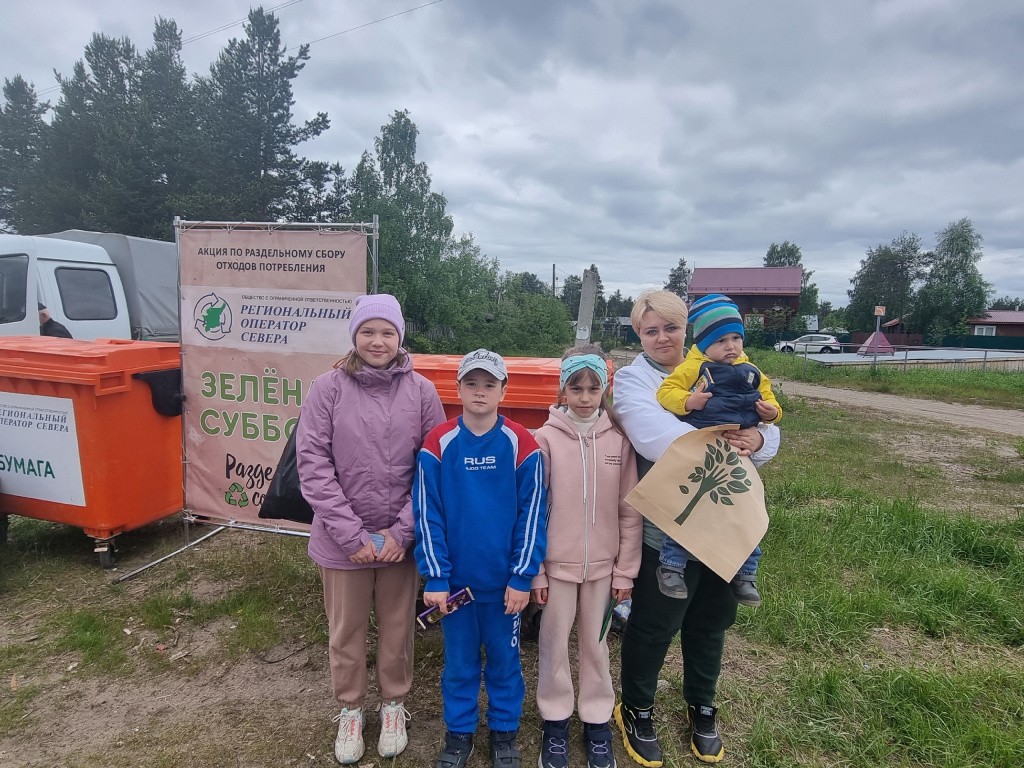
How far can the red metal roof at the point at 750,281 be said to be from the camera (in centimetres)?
4762

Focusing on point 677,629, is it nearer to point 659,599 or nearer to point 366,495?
point 659,599

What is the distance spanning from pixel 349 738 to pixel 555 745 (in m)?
0.85

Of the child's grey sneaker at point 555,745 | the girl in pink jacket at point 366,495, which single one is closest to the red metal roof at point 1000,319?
the child's grey sneaker at point 555,745

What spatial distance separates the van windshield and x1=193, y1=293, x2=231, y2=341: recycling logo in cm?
635

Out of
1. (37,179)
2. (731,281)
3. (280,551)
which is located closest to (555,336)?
(731,281)

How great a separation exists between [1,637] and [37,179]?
3272 cm

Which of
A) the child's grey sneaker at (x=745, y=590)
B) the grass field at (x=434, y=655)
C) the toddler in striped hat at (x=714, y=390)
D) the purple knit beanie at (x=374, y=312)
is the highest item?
the purple knit beanie at (x=374, y=312)

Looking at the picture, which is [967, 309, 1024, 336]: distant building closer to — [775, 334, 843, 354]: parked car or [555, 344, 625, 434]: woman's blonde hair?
[775, 334, 843, 354]: parked car

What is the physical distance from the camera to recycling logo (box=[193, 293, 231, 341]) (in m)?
3.72

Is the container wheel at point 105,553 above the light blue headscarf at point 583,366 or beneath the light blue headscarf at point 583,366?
beneath

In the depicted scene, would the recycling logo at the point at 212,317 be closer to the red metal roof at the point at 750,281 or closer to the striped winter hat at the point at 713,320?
the striped winter hat at the point at 713,320

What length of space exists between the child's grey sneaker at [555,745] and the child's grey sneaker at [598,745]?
0.10m

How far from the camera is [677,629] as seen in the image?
227 centimetres

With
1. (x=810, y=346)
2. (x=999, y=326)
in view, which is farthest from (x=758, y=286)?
(x=999, y=326)
